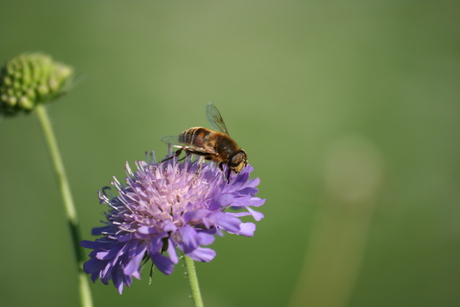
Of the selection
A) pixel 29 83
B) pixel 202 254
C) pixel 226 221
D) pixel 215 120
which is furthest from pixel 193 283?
pixel 29 83

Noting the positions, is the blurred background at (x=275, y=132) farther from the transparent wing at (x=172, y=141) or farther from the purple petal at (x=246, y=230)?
the purple petal at (x=246, y=230)

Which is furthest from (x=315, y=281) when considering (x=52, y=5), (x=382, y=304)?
(x=52, y=5)

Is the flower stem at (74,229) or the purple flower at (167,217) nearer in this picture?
the purple flower at (167,217)

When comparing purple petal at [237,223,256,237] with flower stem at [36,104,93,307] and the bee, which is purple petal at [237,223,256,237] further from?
flower stem at [36,104,93,307]

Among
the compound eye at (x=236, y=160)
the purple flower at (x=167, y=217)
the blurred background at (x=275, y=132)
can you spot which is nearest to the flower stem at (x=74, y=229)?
the purple flower at (x=167, y=217)

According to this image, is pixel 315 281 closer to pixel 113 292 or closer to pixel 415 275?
pixel 415 275

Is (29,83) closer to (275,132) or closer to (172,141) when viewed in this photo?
(172,141)
